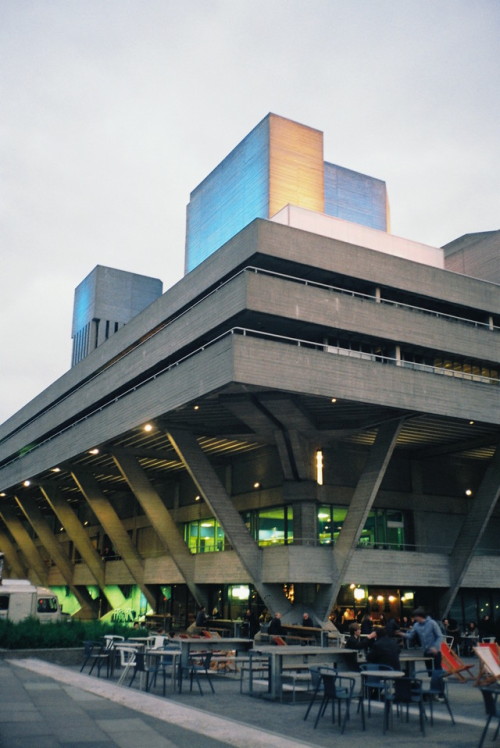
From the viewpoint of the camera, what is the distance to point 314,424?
3128cm

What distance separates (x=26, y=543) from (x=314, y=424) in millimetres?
45052

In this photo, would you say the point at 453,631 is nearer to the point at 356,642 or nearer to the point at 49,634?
the point at 356,642

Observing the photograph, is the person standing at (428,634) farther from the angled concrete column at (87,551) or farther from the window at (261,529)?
the angled concrete column at (87,551)

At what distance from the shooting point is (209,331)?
104ft

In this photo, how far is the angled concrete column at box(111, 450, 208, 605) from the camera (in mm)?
35812

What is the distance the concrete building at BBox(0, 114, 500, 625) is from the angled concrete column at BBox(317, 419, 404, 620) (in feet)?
0.23

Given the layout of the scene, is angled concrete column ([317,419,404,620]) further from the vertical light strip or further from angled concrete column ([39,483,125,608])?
angled concrete column ([39,483,125,608])

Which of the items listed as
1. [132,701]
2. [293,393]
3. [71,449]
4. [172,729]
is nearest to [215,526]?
[71,449]

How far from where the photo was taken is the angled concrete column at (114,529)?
4175cm

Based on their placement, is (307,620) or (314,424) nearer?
(307,620)

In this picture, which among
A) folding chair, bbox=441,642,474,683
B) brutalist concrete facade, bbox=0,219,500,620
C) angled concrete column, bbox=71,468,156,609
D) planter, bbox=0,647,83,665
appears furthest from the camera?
angled concrete column, bbox=71,468,156,609

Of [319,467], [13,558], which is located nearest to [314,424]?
[319,467]

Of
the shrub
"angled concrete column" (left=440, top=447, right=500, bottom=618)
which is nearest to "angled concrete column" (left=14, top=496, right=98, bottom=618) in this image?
"angled concrete column" (left=440, top=447, right=500, bottom=618)

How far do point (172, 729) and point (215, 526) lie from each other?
31.6 m
